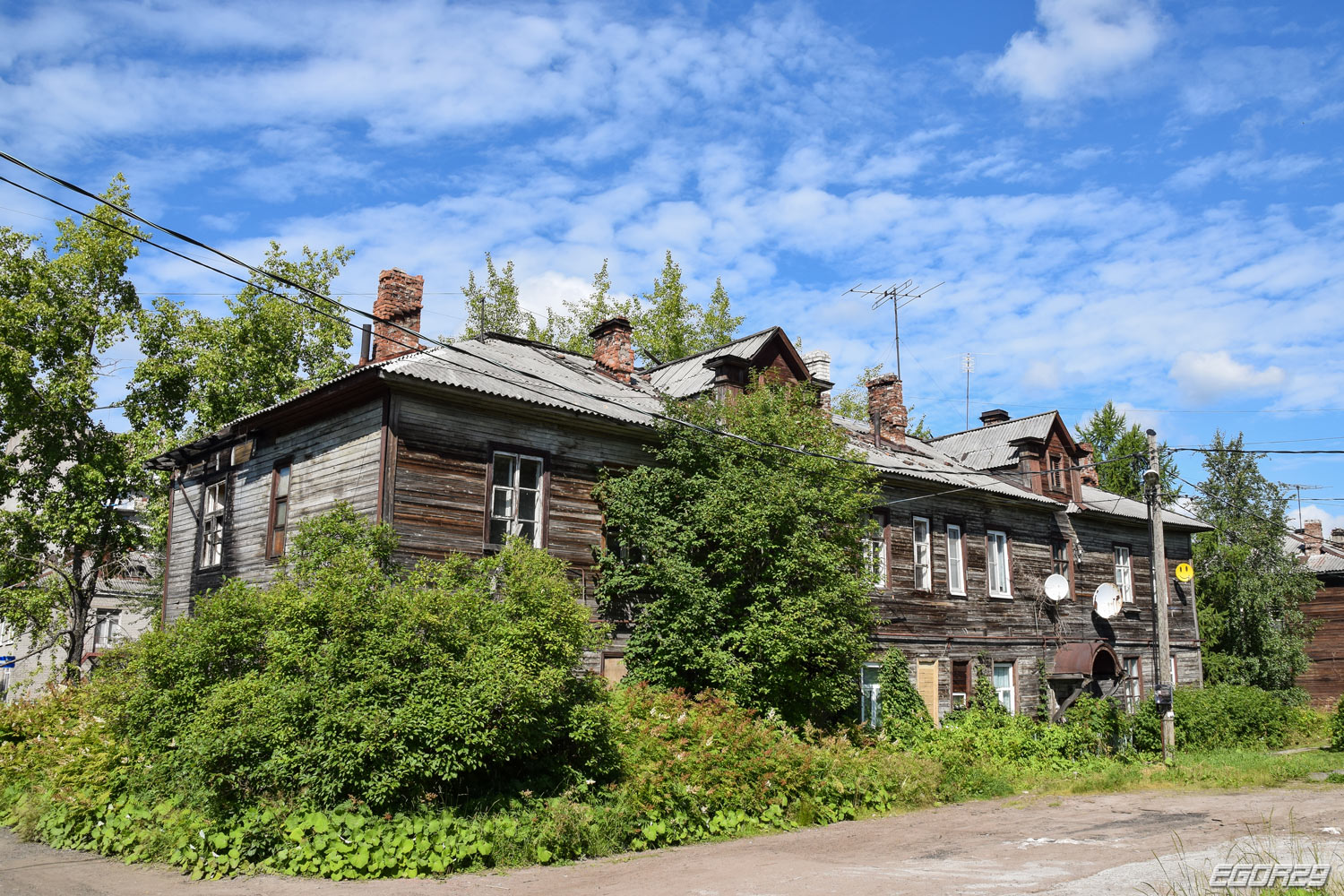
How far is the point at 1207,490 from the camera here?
35.6m

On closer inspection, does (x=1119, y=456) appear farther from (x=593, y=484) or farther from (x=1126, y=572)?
(x=593, y=484)

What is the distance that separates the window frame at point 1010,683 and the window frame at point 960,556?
7.30 feet

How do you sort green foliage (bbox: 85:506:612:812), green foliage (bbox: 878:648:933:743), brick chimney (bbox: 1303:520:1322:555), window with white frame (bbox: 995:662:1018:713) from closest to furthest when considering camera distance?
green foliage (bbox: 85:506:612:812), green foliage (bbox: 878:648:933:743), window with white frame (bbox: 995:662:1018:713), brick chimney (bbox: 1303:520:1322:555)

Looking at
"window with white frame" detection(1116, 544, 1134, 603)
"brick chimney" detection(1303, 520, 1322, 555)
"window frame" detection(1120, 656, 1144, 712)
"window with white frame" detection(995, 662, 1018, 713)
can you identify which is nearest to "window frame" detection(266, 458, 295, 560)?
"window with white frame" detection(995, 662, 1018, 713)

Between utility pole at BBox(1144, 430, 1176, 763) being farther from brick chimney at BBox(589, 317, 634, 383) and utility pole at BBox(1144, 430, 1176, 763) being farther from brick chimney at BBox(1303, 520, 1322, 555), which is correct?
brick chimney at BBox(1303, 520, 1322, 555)

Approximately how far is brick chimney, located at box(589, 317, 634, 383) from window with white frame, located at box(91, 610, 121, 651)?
24774mm

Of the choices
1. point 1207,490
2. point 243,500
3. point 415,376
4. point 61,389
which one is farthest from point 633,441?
point 1207,490

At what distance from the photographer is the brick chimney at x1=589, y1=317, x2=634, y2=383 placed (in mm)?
22453

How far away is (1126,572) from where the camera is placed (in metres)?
30.3

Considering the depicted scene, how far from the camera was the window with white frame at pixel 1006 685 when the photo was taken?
2569cm

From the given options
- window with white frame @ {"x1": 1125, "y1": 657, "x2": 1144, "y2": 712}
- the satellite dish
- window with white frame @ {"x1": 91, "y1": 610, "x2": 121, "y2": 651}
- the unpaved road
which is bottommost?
the unpaved road

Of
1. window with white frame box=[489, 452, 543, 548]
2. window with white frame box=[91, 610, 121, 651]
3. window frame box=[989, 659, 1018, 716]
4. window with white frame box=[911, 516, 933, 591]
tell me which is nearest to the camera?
window with white frame box=[489, 452, 543, 548]

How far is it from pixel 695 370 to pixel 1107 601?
13.7 metres

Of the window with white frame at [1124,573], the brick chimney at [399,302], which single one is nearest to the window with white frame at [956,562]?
the window with white frame at [1124,573]
